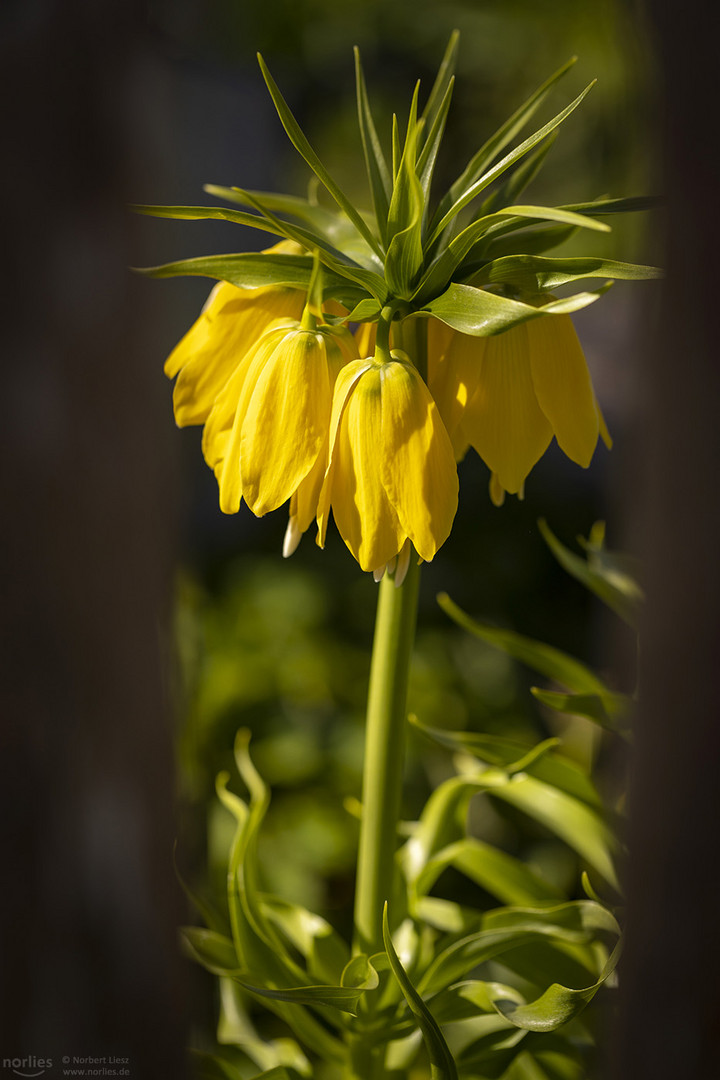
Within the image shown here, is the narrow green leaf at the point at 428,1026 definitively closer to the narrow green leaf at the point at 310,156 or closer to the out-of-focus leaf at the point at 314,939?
the out-of-focus leaf at the point at 314,939

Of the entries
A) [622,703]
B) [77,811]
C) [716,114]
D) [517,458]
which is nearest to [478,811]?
[622,703]

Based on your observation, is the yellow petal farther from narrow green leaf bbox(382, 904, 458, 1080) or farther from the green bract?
narrow green leaf bbox(382, 904, 458, 1080)

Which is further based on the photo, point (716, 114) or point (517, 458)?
point (517, 458)

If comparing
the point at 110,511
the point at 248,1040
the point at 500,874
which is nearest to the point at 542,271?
the point at 110,511

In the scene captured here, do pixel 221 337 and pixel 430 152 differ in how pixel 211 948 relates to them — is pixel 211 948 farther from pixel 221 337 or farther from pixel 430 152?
pixel 430 152

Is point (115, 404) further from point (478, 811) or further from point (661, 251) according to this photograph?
point (478, 811)
